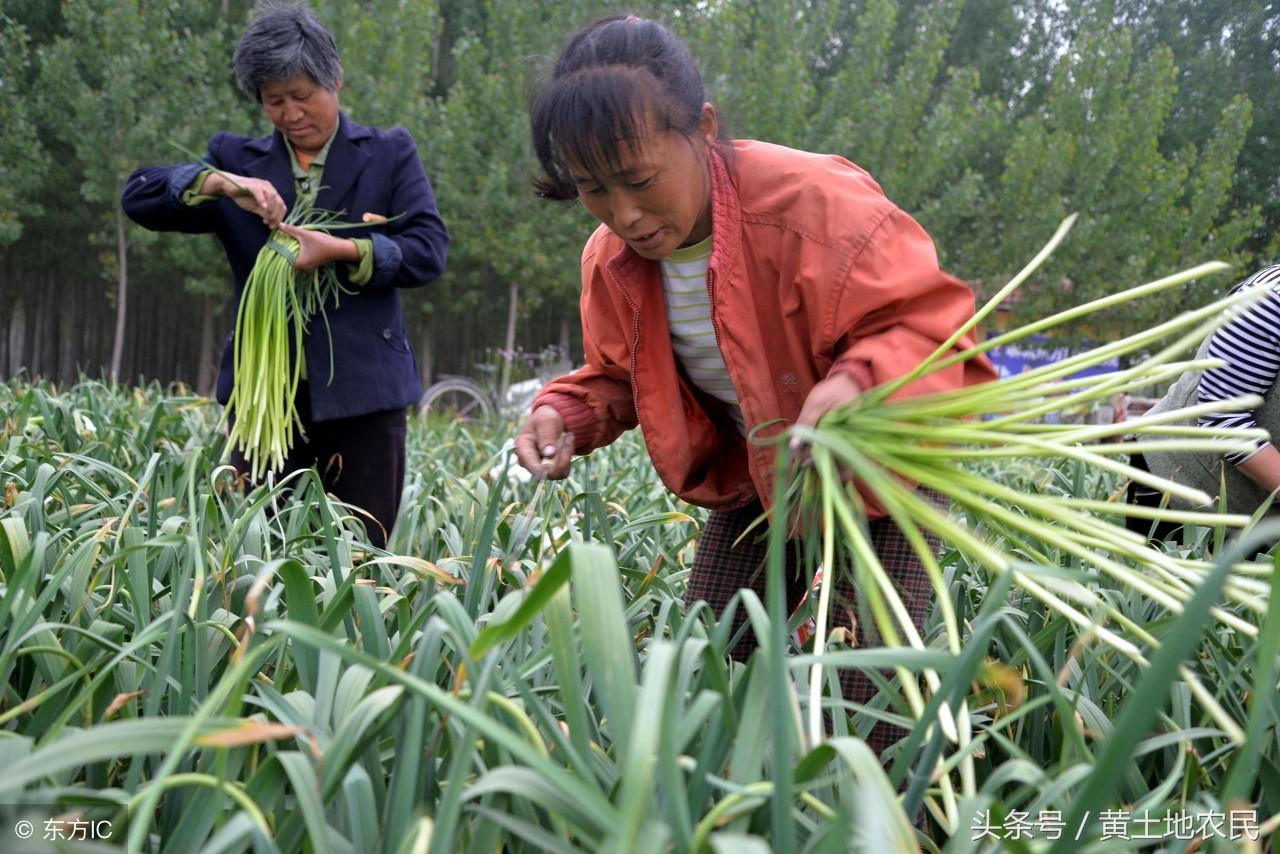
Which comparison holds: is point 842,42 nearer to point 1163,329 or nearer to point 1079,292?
point 1079,292

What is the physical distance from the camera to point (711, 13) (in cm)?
1207

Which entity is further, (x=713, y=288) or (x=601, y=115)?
(x=713, y=288)

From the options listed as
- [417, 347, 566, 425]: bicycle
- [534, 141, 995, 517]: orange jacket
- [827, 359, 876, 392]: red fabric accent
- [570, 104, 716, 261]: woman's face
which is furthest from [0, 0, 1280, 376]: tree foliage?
[827, 359, 876, 392]: red fabric accent

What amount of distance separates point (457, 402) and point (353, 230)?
6.97 m

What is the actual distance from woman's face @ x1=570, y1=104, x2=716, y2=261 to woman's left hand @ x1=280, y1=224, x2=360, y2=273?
111cm

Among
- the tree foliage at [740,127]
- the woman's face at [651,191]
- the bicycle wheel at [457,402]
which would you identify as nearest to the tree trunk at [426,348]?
the tree foliage at [740,127]

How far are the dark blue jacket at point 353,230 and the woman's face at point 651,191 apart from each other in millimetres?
1178

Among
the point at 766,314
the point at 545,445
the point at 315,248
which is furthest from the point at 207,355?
the point at 766,314

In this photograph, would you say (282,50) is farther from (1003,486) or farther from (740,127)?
(740,127)

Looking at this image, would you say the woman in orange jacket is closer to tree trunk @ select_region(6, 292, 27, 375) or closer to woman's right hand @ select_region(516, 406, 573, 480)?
woman's right hand @ select_region(516, 406, 573, 480)

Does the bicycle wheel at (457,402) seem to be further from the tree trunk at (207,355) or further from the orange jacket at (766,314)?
the orange jacket at (766,314)

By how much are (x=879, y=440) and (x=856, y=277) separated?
39cm

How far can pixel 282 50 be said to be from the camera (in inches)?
98.8

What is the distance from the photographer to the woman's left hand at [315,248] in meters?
2.50
